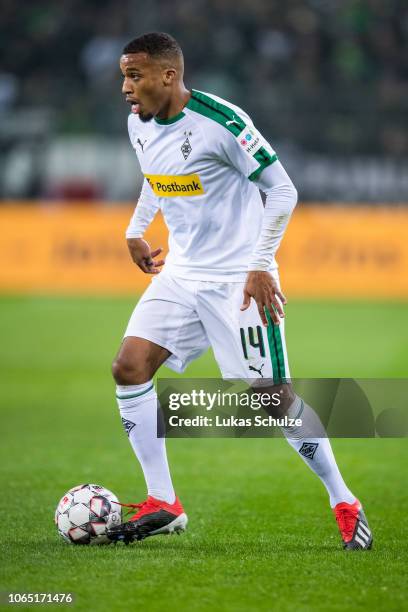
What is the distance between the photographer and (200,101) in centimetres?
516

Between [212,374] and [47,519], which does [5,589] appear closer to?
[47,519]

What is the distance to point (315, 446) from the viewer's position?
5.01 metres

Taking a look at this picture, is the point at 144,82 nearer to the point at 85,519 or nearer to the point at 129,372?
the point at 129,372

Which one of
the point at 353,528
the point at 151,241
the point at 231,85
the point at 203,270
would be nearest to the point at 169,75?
the point at 203,270

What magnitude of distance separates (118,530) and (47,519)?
0.69m

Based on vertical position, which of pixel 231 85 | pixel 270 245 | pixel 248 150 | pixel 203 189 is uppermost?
pixel 231 85

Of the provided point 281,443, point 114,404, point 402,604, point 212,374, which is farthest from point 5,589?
point 212,374

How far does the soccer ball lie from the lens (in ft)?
16.3

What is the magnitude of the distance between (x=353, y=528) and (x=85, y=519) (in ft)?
4.07

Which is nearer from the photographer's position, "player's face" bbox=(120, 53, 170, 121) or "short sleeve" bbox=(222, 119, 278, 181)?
"short sleeve" bbox=(222, 119, 278, 181)

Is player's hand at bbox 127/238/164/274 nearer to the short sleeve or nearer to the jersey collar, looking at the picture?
the jersey collar

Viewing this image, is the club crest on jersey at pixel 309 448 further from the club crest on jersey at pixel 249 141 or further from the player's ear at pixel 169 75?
the player's ear at pixel 169 75

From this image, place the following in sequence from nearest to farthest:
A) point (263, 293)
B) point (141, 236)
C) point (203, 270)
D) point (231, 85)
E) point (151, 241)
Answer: point (263, 293) < point (203, 270) < point (141, 236) < point (151, 241) < point (231, 85)

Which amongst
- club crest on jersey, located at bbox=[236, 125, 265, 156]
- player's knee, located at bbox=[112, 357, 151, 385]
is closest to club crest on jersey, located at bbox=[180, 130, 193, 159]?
club crest on jersey, located at bbox=[236, 125, 265, 156]
